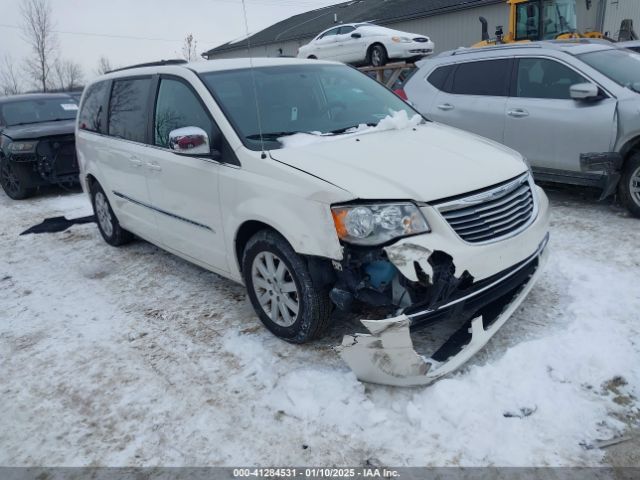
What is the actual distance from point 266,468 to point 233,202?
1701 millimetres

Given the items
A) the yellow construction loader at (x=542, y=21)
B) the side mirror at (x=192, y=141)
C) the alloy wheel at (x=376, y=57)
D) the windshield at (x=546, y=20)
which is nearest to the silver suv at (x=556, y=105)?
the side mirror at (x=192, y=141)

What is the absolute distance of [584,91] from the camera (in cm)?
530

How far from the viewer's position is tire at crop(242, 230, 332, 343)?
310 centimetres

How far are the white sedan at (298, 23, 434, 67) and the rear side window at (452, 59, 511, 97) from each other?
7700 mm

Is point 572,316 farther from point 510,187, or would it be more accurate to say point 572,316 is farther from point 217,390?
point 217,390

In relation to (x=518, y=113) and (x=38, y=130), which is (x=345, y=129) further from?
(x=38, y=130)

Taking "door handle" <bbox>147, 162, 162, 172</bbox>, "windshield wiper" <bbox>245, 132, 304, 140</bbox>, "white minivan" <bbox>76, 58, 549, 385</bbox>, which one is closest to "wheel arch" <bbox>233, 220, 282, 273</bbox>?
"white minivan" <bbox>76, 58, 549, 385</bbox>

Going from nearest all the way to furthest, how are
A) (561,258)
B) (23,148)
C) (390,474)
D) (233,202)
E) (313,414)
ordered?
(390,474) < (313,414) < (233,202) < (561,258) < (23,148)

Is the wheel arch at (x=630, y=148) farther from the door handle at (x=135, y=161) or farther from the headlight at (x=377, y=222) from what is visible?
the door handle at (x=135, y=161)

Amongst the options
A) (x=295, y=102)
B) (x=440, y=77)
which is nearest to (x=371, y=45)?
(x=440, y=77)

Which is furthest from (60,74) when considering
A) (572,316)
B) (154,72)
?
(572,316)

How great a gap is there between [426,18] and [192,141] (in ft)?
80.6

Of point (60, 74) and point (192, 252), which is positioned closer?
point (192, 252)

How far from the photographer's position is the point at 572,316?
11.4 ft
